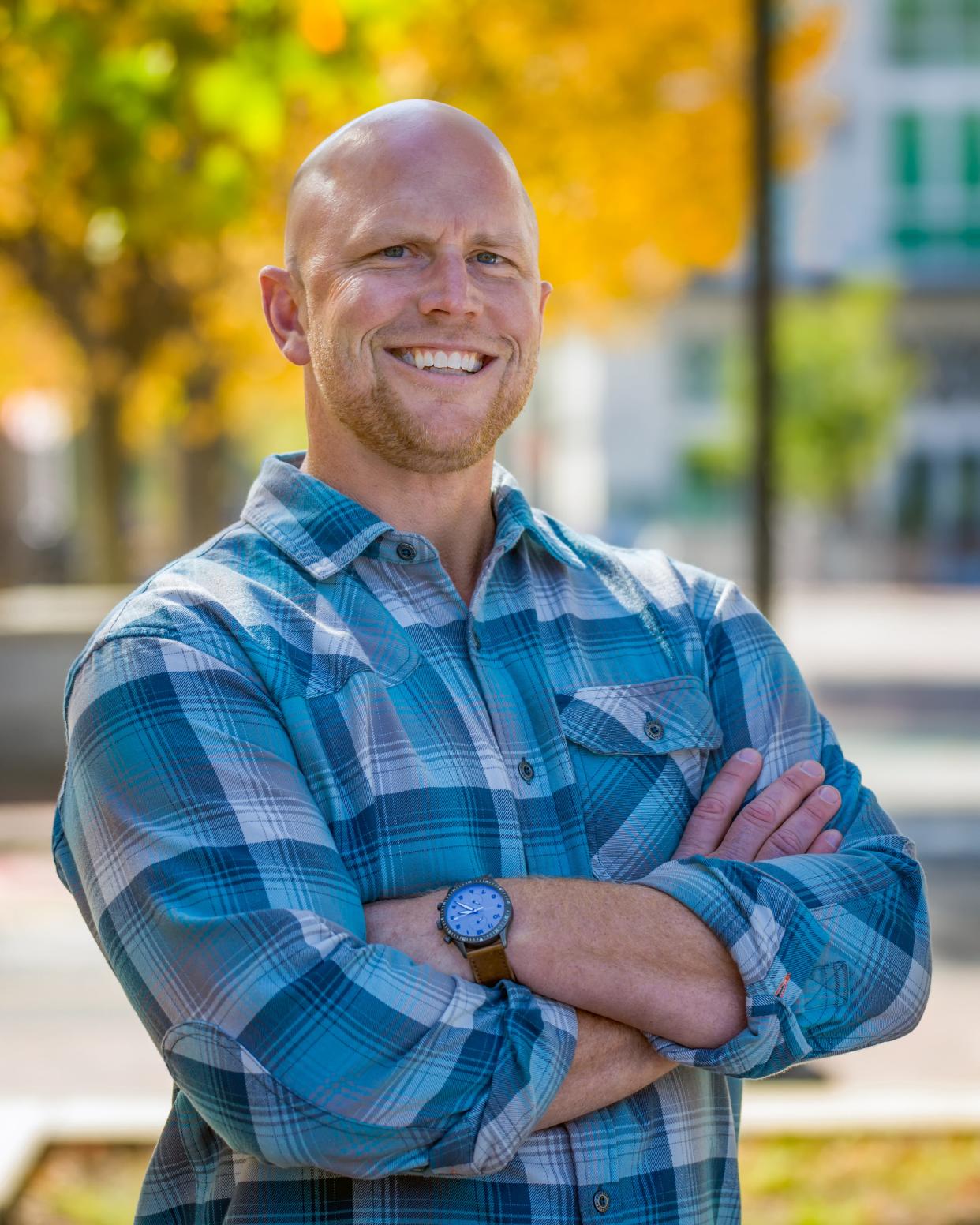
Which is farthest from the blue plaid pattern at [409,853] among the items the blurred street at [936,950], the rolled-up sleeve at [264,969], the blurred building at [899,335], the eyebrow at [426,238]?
the blurred building at [899,335]

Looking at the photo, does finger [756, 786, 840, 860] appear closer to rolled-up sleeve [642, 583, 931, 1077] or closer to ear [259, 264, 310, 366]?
rolled-up sleeve [642, 583, 931, 1077]

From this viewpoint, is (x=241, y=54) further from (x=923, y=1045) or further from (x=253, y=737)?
(x=923, y=1045)

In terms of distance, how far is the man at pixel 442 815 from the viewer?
6.01 ft

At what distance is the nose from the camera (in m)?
2.19

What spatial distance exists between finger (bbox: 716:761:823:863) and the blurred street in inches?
105

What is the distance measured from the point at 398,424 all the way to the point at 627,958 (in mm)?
791

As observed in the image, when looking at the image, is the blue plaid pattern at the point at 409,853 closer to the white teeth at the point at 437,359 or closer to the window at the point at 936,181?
the white teeth at the point at 437,359

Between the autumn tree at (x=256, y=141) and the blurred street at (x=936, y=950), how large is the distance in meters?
2.56

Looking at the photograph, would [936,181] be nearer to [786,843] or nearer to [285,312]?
[285,312]

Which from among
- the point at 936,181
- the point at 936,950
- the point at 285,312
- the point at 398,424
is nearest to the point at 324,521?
the point at 398,424

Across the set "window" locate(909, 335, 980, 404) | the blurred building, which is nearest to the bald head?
the blurred building

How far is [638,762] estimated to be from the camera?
7.26 ft

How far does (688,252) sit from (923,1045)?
5.52 metres

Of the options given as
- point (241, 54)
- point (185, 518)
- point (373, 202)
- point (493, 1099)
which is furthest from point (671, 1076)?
point (185, 518)
